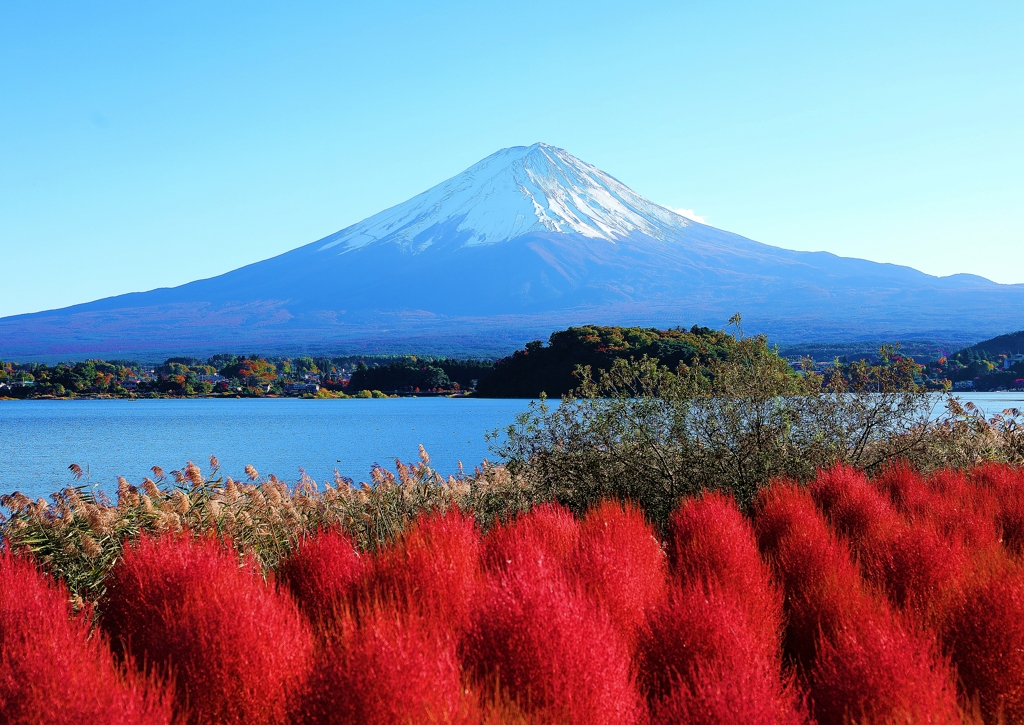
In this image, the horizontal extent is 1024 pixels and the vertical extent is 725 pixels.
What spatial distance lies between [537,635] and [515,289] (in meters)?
143

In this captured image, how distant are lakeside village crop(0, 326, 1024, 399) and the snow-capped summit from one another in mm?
90873

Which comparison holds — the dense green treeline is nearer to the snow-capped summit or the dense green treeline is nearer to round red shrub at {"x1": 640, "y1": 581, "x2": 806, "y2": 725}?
round red shrub at {"x1": 640, "y1": 581, "x2": 806, "y2": 725}

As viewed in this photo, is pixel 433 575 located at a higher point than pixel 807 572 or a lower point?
higher

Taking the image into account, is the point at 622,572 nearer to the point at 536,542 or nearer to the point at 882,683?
the point at 536,542

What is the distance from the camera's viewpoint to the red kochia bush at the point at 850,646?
A: 3334 mm

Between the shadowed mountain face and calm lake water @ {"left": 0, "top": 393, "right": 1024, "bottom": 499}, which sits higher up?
the shadowed mountain face

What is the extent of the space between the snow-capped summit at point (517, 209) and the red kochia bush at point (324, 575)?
517ft

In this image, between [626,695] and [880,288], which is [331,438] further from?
[880,288]

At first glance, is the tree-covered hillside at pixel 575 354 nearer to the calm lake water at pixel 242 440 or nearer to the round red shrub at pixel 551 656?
the calm lake water at pixel 242 440

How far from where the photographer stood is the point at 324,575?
521cm

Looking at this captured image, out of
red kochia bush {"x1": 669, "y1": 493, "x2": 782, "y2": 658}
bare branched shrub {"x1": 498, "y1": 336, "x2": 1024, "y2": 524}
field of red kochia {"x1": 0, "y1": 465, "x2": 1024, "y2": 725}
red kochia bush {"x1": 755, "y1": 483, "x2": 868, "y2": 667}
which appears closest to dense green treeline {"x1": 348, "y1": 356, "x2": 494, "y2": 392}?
bare branched shrub {"x1": 498, "y1": 336, "x2": 1024, "y2": 524}

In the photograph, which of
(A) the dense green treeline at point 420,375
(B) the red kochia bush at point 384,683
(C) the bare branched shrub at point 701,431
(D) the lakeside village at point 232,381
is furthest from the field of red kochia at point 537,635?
(D) the lakeside village at point 232,381

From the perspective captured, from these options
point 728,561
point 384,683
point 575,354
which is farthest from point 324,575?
point 575,354

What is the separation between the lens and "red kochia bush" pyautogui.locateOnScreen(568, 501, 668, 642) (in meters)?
4.63
